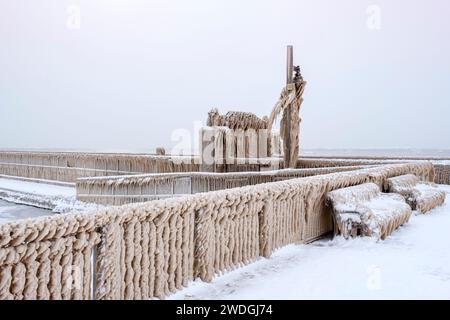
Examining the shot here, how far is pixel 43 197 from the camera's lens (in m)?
17.2

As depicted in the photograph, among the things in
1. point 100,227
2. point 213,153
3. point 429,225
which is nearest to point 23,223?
point 100,227

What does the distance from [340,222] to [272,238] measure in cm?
141

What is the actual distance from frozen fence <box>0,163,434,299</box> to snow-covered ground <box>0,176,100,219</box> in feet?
33.0

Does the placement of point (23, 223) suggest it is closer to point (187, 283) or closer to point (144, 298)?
point (144, 298)

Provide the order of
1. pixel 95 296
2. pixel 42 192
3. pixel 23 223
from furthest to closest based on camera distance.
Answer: pixel 42 192
pixel 95 296
pixel 23 223

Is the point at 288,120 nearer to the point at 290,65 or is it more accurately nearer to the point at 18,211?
the point at 290,65

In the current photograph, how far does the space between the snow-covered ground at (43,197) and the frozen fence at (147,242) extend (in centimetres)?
1005

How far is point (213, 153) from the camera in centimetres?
1545

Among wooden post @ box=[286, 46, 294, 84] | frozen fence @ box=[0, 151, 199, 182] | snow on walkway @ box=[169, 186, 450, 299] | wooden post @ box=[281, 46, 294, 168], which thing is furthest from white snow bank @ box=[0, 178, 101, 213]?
snow on walkway @ box=[169, 186, 450, 299]

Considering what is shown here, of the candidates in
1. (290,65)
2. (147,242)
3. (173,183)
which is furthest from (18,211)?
(147,242)

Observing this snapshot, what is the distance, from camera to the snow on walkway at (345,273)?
3.84 metres

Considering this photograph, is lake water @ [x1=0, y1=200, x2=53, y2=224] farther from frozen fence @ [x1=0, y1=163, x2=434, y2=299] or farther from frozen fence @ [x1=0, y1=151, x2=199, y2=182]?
frozen fence @ [x1=0, y1=163, x2=434, y2=299]

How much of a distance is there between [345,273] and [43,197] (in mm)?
15794

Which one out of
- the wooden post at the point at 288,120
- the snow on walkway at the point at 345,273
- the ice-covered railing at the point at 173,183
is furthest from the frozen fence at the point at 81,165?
the snow on walkway at the point at 345,273
